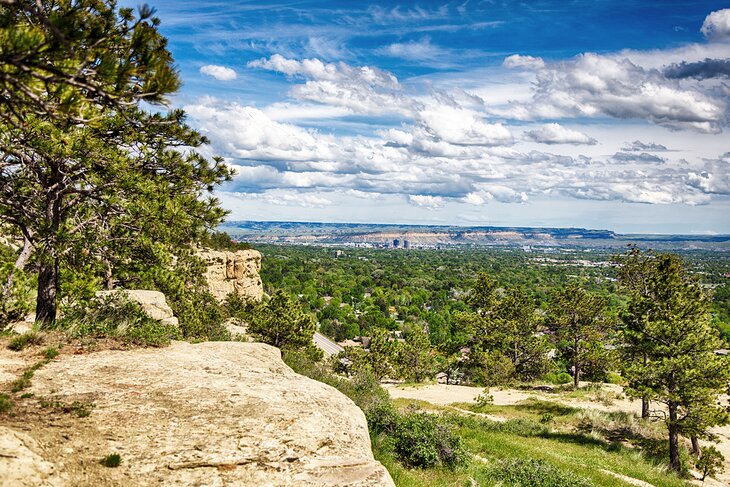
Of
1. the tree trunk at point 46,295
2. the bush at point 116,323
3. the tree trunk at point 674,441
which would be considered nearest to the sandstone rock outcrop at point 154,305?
the bush at point 116,323

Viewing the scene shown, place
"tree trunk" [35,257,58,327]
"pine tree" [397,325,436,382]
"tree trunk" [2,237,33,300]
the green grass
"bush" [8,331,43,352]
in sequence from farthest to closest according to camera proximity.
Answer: "pine tree" [397,325,436,382]
"tree trunk" [35,257,58,327]
the green grass
"tree trunk" [2,237,33,300]
"bush" [8,331,43,352]

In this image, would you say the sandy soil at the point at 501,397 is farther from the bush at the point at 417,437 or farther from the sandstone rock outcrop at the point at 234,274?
the sandstone rock outcrop at the point at 234,274

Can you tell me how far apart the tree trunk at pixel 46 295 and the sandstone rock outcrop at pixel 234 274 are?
3712cm

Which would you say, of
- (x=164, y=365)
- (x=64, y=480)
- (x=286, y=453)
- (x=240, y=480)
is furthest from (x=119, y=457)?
(x=164, y=365)

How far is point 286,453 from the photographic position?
680 centimetres

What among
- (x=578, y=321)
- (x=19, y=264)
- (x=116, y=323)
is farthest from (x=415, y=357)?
(x=19, y=264)

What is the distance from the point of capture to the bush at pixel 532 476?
11625mm

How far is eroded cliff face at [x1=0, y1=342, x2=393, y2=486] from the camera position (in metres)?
5.84

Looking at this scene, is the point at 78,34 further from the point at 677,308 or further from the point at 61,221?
the point at 677,308

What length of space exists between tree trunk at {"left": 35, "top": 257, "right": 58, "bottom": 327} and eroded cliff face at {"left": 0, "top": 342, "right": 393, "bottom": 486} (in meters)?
3.43

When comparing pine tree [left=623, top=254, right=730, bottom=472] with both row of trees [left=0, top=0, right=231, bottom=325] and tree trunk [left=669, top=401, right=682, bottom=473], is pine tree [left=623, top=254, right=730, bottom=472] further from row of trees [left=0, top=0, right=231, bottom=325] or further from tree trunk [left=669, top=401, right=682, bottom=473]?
row of trees [left=0, top=0, right=231, bottom=325]

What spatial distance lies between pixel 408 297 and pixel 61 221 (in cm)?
11920

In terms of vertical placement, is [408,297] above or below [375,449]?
below

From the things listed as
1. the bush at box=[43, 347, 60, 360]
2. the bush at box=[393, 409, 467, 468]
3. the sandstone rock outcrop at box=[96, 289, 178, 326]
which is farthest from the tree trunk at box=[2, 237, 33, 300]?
the bush at box=[393, 409, 467, 468]
